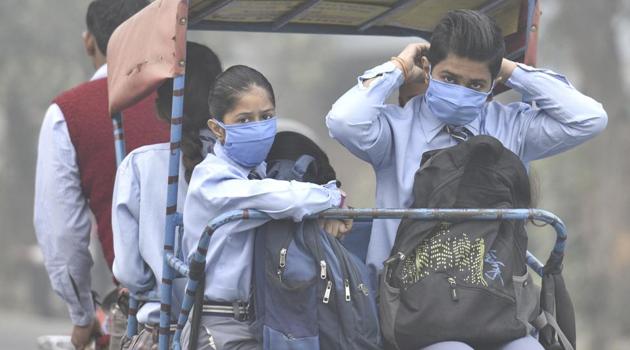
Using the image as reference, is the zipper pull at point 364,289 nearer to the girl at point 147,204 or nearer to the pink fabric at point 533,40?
the girl at point 147,204

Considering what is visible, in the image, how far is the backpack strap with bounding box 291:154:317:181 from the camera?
4.30 metres

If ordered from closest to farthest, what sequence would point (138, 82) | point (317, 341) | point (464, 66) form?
point (317, 341)
point (464, 66)
point (138, 82)

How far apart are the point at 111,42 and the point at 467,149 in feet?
5.11

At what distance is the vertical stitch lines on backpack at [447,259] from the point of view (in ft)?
13.2

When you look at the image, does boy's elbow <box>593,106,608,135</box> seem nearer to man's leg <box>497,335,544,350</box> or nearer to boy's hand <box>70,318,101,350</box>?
man's leg <box>497,335,544,350</box>

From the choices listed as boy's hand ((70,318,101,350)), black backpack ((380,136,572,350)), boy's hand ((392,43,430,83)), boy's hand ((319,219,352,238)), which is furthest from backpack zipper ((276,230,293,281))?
boy's hand ((70,318,101,350))

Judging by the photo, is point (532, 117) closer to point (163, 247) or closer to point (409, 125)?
point (409, 125)

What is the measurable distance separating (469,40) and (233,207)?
934 mm

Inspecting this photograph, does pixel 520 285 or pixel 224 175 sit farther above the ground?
pixel 224 175

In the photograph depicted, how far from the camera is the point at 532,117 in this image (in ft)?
15.0

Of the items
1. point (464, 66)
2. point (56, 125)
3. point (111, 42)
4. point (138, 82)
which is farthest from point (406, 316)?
point (56, 125)

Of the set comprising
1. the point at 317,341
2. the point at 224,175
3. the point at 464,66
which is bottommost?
the point at 317,341

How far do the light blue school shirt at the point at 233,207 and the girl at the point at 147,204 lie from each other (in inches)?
16.1

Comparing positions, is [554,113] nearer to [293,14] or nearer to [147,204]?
[293,14]
